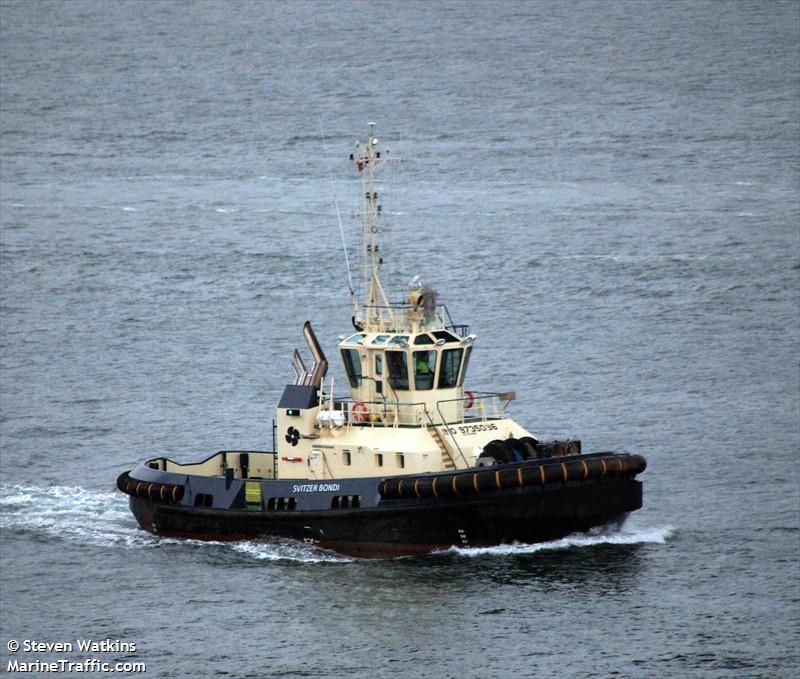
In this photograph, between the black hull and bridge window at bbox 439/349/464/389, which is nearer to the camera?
the black hull

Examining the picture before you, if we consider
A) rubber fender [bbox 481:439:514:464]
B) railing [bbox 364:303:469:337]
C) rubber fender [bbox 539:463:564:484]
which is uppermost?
railing [bbox 364:303:469:337]

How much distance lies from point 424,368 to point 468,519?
3.45 m

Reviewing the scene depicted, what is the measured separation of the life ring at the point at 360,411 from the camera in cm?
3900

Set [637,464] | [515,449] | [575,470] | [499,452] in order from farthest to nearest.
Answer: [515,449] → [499,452] → [637,464] → [575,470]

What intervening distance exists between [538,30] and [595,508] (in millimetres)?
82566

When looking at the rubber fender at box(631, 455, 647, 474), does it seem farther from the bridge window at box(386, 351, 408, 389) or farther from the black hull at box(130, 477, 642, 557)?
the bridge window at box(386, 351, 408, 389)

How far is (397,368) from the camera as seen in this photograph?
1533 inches

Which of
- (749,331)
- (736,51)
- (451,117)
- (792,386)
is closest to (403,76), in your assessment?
(451,117)

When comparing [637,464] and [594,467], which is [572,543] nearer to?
[594,467]

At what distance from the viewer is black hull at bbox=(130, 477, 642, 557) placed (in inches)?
1442

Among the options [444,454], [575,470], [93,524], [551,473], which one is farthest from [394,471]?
[93,524]

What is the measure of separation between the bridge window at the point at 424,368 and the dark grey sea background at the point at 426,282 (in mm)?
3589

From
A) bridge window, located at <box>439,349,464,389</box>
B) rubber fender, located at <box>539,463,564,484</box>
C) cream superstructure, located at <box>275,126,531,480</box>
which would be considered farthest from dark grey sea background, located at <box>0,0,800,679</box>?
bridge window, located at <box>439,349,464,389</box>

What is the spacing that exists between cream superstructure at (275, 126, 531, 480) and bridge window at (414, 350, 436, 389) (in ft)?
0.06
